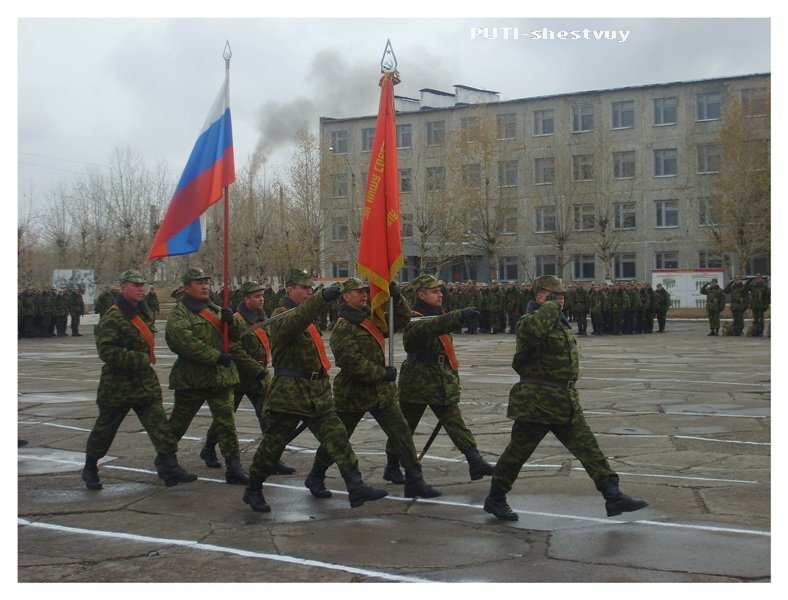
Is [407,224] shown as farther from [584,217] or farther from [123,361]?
[123,361]

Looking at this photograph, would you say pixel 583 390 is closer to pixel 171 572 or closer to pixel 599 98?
pixel 171 572

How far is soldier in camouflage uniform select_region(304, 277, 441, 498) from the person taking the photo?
8172 mm

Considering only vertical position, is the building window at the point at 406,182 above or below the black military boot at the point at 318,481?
above

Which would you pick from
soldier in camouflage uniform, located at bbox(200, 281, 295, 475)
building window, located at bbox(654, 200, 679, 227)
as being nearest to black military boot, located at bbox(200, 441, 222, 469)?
soldier in camouflage uniform, located at bbox(200, 281, 295, 475)

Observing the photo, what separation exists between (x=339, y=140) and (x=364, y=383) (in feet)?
160

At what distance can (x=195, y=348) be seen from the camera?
8852mm

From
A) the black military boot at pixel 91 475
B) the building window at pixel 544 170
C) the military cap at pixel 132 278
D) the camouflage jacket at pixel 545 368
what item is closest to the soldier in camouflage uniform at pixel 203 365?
the military cap at pixel 132 278

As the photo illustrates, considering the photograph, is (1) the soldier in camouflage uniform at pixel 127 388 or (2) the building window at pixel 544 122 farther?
(2) the building window at pixel 544 122

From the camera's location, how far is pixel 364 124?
55.8 metres

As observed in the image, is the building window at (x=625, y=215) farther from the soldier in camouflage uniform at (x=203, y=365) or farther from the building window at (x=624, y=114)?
the soldier in camouflage uniform at (x=203, y=365)

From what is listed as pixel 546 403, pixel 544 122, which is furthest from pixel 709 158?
pixel 546 403

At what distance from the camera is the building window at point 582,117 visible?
51.9 metres

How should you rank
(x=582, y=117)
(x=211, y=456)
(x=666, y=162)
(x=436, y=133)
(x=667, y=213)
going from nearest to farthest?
(x=211, y=456) → (x=666, y=162) → (x=582, y=117) → (x=667, y=213) → (x=436, y=133)

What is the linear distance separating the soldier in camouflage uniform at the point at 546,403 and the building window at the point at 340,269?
48.6 m
